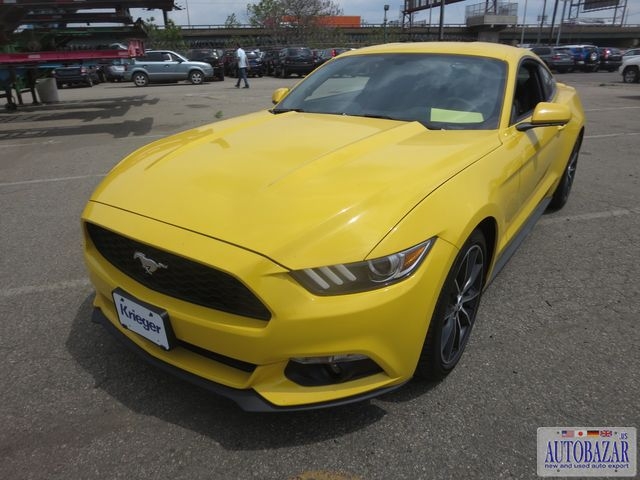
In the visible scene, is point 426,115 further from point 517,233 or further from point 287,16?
point 287,16

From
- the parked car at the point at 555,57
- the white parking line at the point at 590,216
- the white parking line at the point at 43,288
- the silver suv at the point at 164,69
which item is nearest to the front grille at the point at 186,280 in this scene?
the white parking line at the point at 43,288

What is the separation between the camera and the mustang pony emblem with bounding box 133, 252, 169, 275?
1.91 metres

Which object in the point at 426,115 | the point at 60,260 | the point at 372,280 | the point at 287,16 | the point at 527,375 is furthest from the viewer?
the point at 287,16

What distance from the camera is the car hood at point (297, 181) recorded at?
176cm

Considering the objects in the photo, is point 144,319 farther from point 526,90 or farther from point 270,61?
point 270,61

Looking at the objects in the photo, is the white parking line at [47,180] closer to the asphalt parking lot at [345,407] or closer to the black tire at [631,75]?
the asphalt parking lot at [345,407]

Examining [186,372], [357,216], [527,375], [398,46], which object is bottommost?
[527,375]

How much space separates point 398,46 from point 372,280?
2.58 m

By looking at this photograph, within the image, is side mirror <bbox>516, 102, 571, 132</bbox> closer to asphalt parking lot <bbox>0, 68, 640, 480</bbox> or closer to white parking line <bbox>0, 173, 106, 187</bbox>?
asphalt parking lot <bbox>0, 68, 640, 480</bbox>

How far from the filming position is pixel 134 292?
6.65ft

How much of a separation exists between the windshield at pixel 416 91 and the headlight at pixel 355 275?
4.60 feet

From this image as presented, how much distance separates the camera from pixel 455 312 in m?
2.30

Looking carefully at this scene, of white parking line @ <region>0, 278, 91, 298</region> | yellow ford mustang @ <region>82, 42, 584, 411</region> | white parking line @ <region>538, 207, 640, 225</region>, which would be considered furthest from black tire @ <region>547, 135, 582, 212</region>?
white parking line @ <region>0, 278, 91, 298</region>

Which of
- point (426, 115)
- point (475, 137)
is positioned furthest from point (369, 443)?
point (426, 115)
